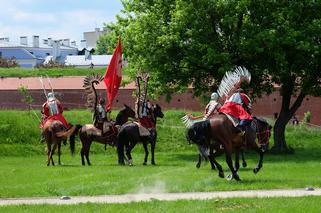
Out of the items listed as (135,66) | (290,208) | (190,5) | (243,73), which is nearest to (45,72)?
(135,66)

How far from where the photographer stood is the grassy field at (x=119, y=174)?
15305mm

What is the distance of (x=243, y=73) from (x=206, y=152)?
→ 2557mm

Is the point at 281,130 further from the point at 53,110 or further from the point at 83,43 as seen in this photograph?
the point at 83,43

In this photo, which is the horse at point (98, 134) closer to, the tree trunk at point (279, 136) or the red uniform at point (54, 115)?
the red uniform at point (54, 115)

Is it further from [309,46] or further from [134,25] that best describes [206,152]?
[134,25]

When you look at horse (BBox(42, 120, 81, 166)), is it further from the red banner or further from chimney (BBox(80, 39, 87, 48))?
chimney (BBox(80, 39, 87, 48))

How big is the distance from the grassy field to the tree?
3809mm

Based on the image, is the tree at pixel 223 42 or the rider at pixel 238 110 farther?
the tree at pixel 223 42

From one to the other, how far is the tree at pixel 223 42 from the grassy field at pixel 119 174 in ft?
12.5

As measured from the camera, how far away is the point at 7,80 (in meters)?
57.2

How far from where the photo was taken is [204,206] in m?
12.2

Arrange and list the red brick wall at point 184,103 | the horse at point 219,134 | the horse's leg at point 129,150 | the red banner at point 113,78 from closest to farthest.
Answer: the horse at point 219,134, the horse's leg at point 129,150, the red banner at point 113,78, the red brick wall at point 184,103

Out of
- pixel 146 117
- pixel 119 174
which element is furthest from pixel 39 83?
pixel 119 174

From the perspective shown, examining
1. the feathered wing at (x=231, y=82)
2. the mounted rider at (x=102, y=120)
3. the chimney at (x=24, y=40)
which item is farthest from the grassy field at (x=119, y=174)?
the chimney at (x=24, y=40)
